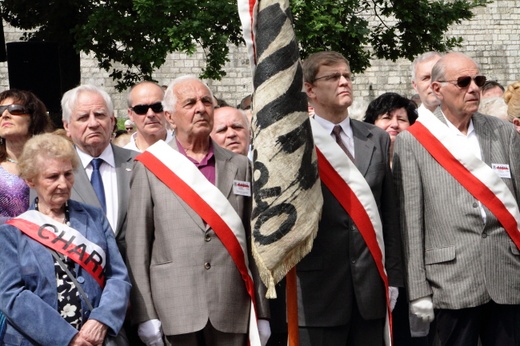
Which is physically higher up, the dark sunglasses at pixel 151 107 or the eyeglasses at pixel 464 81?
the eyeglasses at pixel 464 81

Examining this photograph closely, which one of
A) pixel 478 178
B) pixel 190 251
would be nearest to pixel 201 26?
pixel 478 178

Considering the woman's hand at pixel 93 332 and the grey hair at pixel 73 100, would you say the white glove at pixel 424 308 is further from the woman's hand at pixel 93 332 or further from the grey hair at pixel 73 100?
the grey hair at pixel 73 100

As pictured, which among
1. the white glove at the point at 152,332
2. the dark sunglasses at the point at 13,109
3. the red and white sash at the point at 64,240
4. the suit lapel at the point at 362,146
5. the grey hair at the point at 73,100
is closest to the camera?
the red and white sash at the point at 64,240

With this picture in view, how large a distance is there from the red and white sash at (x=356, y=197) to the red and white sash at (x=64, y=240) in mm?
1249

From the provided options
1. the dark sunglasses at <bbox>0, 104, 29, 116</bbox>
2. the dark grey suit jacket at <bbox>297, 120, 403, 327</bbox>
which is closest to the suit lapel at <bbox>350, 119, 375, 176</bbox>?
the dark grey suit jacket at <bbox>297, 120, 403, 327</bbox>

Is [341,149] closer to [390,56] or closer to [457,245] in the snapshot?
[457,245]

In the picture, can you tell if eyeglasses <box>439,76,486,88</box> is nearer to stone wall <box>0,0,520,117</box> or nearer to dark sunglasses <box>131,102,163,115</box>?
dark sunglasses <box>131,102,163,115</box>

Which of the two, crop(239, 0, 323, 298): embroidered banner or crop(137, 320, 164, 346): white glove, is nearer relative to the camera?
crop(239, 0, 323, 298): embroidered banner

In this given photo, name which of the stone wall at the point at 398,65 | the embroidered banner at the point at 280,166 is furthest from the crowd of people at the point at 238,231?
the stone wall at the point at 398,65

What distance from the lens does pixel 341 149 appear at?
18.9 feet

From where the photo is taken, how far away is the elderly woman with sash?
16.9ft

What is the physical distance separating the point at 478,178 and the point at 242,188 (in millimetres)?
1274

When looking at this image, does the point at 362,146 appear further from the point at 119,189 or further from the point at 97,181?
the point at 97,181

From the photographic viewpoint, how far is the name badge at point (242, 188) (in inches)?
224
